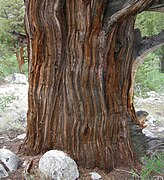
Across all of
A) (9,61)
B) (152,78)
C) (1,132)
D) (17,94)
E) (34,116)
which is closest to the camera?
(34,116)

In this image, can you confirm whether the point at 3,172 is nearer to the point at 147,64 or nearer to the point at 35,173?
the point at 35,173

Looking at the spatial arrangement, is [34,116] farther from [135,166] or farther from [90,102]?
[135,166]

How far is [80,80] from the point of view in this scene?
386 centimetres

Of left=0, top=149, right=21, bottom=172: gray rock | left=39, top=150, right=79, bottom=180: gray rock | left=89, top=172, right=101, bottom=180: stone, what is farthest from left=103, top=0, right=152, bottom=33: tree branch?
left=0, top=149, right=21, bottom=172: gray rock

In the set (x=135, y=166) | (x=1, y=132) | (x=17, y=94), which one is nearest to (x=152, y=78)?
(x=17, y=94)

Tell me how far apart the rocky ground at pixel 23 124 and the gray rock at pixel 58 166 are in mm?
104

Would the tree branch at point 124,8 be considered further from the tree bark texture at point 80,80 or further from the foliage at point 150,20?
the foliage at point 150,20

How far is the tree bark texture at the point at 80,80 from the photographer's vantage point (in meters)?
3.80

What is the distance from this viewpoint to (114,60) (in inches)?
157

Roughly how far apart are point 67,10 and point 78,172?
1.59m

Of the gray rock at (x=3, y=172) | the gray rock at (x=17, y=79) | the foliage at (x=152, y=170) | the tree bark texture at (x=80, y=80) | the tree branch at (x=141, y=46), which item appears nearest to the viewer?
the foliage at (x=152, y=170)

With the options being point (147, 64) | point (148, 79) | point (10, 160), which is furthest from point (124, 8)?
point (147, 64)

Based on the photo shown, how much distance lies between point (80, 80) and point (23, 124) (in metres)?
3.24

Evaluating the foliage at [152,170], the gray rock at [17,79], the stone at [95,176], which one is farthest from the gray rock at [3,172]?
the gray rock at [17,79]
